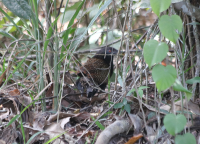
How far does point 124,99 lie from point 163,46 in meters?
1.20

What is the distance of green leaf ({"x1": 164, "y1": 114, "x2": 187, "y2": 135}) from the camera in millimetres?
1158

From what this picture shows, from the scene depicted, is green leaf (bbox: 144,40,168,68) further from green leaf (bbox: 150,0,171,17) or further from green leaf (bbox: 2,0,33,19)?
green leaf (bbox: 2,0,33,19)

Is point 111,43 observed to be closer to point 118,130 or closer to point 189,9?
point 189,9

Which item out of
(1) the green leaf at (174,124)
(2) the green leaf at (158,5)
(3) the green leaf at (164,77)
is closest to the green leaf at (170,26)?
(2) the green leaf at (158,5)

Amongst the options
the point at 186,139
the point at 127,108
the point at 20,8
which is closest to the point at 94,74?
the point at 127,108

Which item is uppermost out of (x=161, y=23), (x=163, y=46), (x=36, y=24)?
(x=36, y=24)

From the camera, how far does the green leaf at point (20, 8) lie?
2.38 m

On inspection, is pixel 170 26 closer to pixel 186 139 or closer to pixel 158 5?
pixel 158 5

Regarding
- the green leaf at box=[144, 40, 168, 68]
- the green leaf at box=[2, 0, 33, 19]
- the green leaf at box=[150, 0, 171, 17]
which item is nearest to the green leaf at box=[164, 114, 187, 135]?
the green leaf at box=[144, 40, 168, 68]

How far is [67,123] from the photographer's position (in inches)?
101

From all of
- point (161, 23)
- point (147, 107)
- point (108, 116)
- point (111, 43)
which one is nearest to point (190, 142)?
point (161, 23)

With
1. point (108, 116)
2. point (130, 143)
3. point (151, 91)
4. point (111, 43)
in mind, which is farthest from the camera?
point (111, 43)

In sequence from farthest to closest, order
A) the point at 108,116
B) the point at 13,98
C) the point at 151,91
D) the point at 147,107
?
the point at 151,91 → the point at 13,98 → the point at 108,116 → the point at 147,107

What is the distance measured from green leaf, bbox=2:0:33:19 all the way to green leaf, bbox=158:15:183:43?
1.68 m
